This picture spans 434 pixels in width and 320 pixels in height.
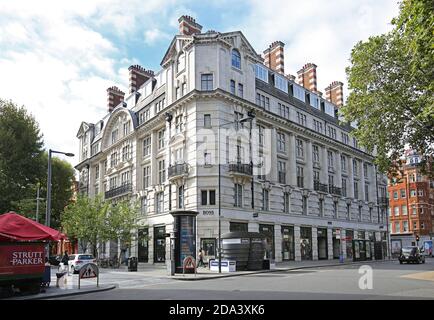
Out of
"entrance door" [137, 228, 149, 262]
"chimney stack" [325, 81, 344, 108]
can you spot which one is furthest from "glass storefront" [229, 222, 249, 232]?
"chimney stack" [325, 81, 344, 108]

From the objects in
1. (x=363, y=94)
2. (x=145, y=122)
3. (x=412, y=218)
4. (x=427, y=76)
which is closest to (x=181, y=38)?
(x=145, y=122)

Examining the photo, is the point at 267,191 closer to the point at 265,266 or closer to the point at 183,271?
the point at 265,266

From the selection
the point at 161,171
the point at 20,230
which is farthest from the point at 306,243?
the point at 20,230

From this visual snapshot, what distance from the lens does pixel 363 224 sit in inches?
2224

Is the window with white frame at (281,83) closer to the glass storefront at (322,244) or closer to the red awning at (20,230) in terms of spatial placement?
Answer: the glass storefront at (322,244)

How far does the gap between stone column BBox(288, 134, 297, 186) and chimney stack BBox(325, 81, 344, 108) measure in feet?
49.9

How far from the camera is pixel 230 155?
37.0 metres

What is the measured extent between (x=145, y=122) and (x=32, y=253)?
1136 inches

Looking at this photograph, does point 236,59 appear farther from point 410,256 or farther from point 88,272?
point 88,272

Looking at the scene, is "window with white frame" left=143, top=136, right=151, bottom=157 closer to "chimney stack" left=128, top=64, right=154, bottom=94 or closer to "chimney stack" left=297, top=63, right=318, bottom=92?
"chimney stack" left=128, top=64, right=154, bottom=94

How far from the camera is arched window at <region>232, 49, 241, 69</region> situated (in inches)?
1554

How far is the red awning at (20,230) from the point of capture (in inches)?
611

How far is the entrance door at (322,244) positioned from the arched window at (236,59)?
20516mm

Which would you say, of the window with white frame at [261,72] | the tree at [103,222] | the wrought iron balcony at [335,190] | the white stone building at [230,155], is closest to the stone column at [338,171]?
the white stone building at [230,155]
